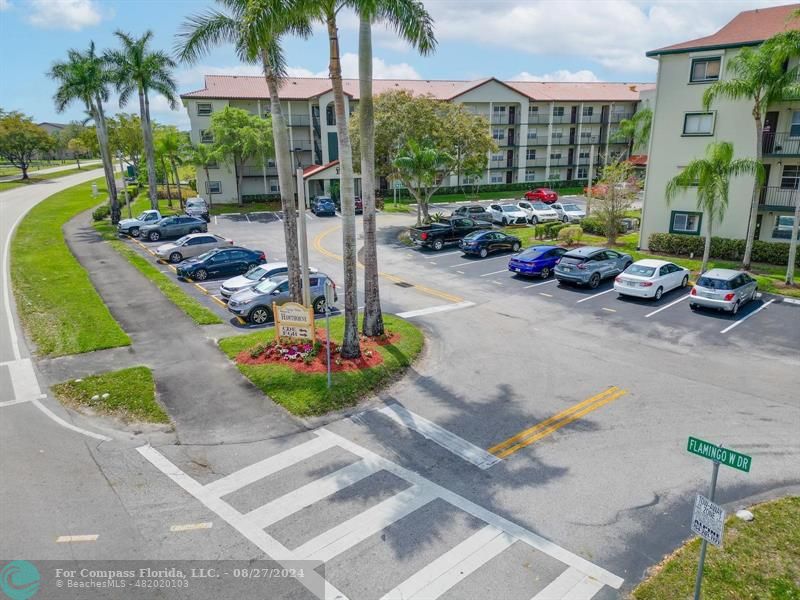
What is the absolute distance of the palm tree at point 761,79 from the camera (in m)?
23.6

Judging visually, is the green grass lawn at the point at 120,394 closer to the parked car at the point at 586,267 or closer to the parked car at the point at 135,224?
the parked car at the point at 586,267

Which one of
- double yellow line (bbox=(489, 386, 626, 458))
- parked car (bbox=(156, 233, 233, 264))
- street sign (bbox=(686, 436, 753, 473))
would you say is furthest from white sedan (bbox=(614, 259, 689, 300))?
parked car (bbox=(156, 233, 233, 264))

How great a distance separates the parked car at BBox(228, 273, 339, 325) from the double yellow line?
9.20 m

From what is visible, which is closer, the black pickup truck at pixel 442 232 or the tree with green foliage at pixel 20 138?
the black pickup truck at pixel 442 232

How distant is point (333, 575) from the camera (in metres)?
8.10

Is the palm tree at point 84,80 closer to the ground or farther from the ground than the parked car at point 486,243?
farther from the ground

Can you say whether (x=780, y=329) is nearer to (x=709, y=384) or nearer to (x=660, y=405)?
(x=709, y=384)

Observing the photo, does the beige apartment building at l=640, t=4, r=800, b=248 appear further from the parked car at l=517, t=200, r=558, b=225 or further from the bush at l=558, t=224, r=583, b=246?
the parked car at l=517, t=200, r=558, b=225

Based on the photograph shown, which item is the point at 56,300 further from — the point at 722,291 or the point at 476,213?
the point at 476,213

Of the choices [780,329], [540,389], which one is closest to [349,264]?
[540,389]

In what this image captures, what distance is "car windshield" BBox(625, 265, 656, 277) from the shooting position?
22.9m

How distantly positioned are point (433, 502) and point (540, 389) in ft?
19.1

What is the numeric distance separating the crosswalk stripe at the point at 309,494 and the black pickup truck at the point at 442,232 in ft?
75.9

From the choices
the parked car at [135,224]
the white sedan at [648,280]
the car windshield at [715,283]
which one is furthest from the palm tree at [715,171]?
the parked car at [135,224]
